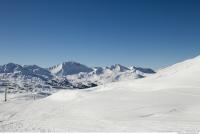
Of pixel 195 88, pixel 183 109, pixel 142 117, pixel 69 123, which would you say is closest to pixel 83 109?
pixel 69 123

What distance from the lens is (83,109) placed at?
123 feet

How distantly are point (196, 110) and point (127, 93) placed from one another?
16.6 m

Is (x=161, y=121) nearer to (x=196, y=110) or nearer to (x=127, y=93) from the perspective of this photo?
(x=196, y=110)

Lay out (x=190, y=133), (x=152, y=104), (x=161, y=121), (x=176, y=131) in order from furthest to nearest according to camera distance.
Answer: (x=152, y=104) → (x=161, y=121) → (x=176, y=131) → (x=190, y=133)

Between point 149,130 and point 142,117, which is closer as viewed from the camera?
point 149,130

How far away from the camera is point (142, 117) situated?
28.6 m

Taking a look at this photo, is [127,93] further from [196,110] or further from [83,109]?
[196,110]

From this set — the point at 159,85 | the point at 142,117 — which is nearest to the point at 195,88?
the point at 159,85

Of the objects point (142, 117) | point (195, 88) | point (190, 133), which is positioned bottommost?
point (190, 133)

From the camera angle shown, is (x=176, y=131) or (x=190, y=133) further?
(x=176, y=131)

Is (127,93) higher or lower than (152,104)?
higher

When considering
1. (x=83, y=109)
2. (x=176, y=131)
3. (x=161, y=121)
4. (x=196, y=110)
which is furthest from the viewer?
(x=83, y=109)

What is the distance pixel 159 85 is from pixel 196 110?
18.2m

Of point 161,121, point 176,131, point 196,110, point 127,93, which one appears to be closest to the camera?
point 176,131
